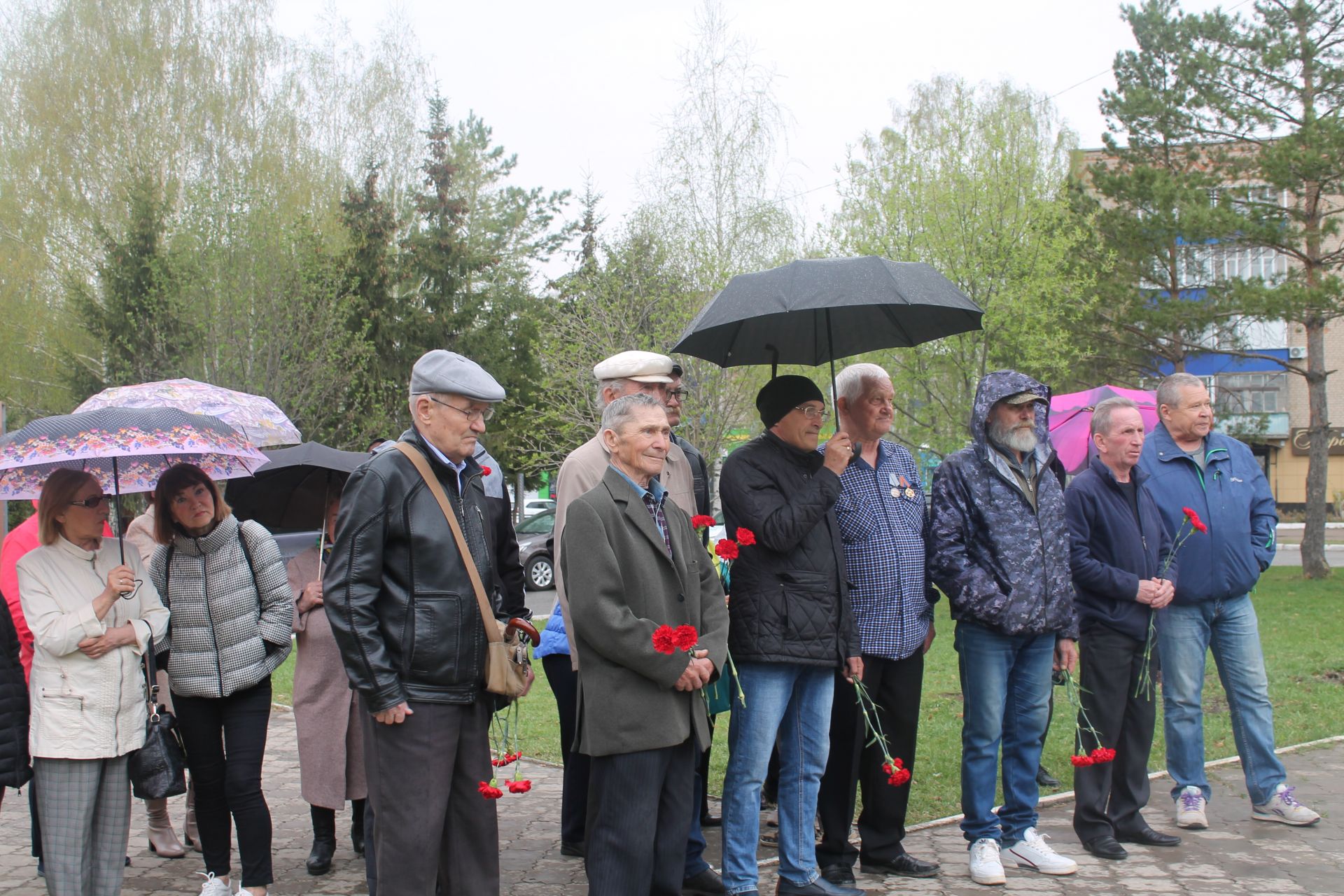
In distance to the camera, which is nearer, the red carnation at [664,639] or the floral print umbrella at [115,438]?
the red carnation at [664,639]

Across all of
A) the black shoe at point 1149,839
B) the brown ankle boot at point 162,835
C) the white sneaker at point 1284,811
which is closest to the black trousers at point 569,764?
the brown ankle boot at point 162,835

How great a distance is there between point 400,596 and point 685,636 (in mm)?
911

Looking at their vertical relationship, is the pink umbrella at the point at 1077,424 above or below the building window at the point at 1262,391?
below

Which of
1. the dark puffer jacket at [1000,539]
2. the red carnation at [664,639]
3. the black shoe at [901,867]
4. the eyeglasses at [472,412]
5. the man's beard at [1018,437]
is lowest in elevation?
the black shoe at [901,867]

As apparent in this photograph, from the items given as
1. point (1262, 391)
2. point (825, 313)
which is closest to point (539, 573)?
point (825, 313)

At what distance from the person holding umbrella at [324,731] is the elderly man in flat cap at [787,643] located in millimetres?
1804

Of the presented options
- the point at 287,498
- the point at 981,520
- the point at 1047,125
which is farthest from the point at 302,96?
the point at 981,520

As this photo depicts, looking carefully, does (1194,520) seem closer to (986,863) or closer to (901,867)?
(986,863)

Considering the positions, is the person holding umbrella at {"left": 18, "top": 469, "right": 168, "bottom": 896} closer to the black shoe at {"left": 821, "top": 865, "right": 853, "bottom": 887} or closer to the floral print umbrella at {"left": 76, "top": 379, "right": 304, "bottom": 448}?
the floral print umbrella at {"left": 76, "top": 379, "right": 304, "bottom": 448}

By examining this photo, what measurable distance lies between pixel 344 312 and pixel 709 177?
7390mm

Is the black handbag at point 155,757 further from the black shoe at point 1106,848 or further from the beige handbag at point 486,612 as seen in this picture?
the black shoe at point 1106,848

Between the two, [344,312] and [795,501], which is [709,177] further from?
[795,501]

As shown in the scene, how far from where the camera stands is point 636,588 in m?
3.78

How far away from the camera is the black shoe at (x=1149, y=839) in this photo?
496cm
